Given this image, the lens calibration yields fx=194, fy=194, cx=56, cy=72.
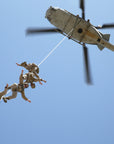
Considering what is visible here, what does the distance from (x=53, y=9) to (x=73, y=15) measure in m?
1.09

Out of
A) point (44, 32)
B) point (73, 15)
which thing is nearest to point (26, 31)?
point (44, 32)

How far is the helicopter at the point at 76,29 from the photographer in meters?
9.94

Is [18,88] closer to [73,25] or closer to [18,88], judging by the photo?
[18,88]

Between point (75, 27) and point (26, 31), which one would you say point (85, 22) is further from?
point (26, 31)

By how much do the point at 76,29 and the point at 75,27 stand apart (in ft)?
0.43

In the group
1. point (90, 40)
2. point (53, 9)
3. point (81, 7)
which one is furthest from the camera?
point (90, 40)

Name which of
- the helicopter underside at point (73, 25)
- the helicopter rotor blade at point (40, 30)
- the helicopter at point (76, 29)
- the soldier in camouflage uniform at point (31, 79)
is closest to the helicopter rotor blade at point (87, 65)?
the helicopter at point (76, 29)

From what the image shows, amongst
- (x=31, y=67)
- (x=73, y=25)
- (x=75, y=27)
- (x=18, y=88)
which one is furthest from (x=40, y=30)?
(x=18, y=88)

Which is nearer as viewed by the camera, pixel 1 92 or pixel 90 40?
pixel 1 92

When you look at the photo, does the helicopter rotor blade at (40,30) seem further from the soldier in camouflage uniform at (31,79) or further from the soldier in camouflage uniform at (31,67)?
the soldier in camouflage uniform at (31,79)

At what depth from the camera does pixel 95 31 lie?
10.5 metres

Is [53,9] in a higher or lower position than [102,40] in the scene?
lower

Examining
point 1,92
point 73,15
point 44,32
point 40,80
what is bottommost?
point 1,92

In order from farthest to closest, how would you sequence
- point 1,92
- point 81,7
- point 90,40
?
point 90,40 < point 81,7 < point 1,92
